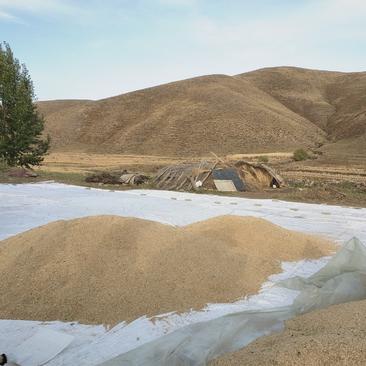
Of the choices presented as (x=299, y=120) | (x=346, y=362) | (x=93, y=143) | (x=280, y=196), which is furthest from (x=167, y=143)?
(x=346, y=362)

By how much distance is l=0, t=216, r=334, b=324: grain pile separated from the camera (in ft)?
12.2

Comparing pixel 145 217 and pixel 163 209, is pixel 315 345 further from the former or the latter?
pixel 163 209

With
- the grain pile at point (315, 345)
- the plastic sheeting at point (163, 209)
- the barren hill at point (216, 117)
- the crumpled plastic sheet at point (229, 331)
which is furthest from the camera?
the barren hill at point (216, 117)

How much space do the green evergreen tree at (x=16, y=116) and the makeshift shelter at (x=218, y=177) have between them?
636cm

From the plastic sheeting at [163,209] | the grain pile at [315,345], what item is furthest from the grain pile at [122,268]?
the plastic sheeting at [163,209]

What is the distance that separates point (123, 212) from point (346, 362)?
20.9 ft

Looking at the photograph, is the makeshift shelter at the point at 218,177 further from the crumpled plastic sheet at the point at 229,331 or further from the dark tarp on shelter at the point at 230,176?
the crumpled plastic sheet at the point at 229,331

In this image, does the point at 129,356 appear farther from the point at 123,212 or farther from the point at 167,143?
the point at 167,143

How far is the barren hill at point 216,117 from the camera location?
45.3 m

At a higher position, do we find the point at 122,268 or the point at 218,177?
the point at 218,177

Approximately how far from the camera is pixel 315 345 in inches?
82.8

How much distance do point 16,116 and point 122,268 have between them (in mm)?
13913

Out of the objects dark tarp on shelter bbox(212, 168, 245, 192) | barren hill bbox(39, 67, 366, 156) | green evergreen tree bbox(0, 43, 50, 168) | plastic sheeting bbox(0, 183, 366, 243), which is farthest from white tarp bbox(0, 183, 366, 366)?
barren hill bbox(39, 67, 366, 156)

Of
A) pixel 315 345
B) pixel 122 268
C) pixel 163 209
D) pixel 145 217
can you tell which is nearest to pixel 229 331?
pixel 315 345
